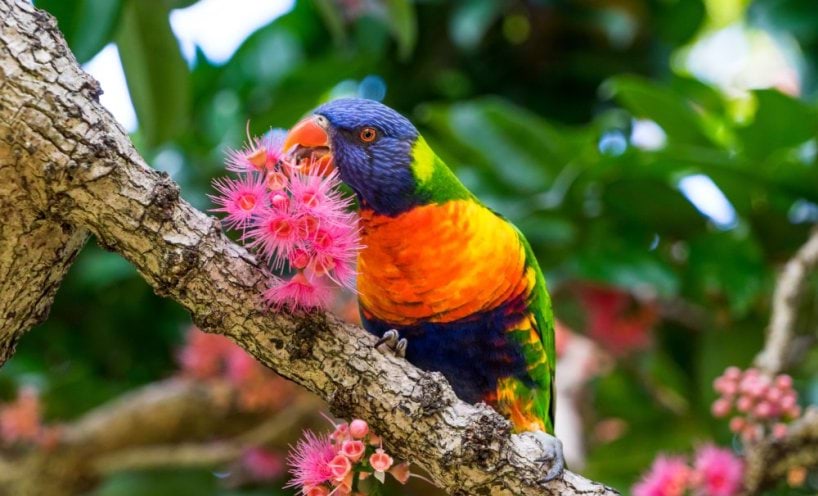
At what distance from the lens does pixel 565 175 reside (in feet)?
10.3

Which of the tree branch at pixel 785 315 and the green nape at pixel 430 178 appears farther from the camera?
the tree branch at pixel 785 315

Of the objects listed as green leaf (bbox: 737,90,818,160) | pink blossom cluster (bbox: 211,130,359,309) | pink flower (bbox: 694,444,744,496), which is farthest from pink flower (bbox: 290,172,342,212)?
green leaf (bbox: 737,90,818,160)

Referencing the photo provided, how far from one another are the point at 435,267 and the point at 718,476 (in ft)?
3.49

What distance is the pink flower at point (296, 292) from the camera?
1352mm

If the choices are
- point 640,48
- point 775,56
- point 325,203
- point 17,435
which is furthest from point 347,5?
point 775,56

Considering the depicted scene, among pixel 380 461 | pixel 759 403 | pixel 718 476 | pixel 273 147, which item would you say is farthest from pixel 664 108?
pixel 380 461

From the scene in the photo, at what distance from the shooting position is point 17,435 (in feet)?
10.3

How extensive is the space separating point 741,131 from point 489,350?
5.40 ft

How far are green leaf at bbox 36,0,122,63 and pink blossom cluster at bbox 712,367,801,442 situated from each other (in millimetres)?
1808

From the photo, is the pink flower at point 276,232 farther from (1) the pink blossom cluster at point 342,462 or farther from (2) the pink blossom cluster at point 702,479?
(2) the pink blossom cluster at point 702,479

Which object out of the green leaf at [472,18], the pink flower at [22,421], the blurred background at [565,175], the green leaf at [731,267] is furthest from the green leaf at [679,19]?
the pink flower at [22,421]

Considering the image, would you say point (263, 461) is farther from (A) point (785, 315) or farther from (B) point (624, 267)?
(A) point (785, 315)

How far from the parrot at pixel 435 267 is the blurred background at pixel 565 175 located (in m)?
0.91

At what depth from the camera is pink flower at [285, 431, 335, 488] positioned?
1396mm
